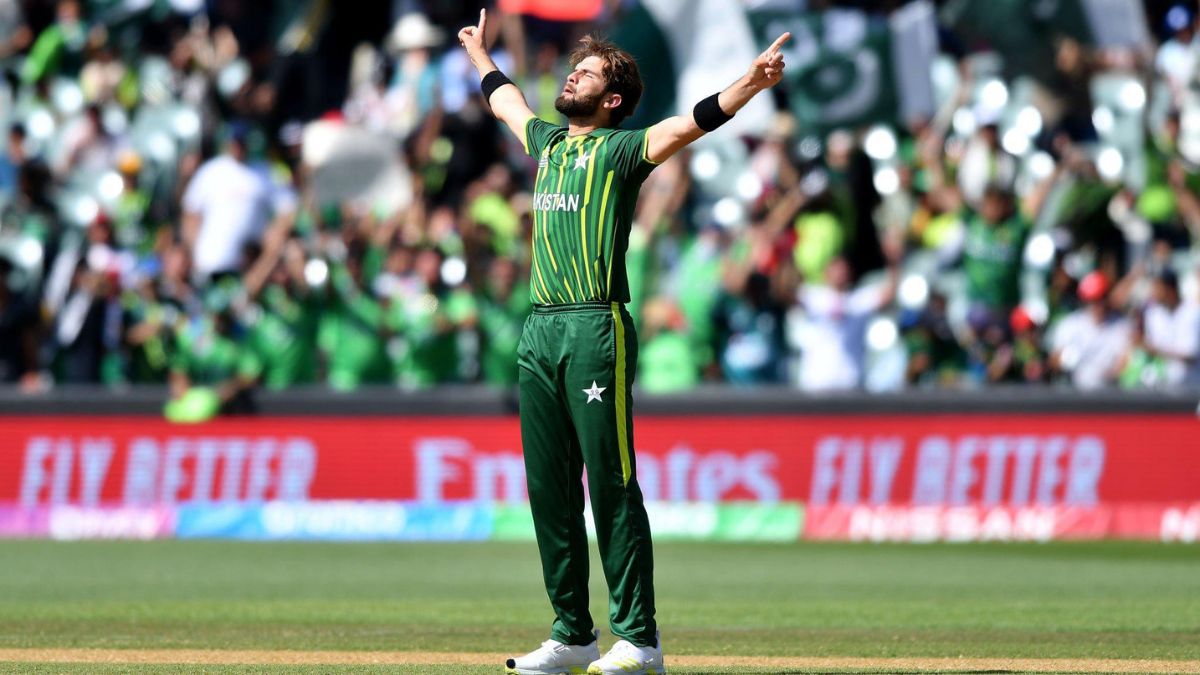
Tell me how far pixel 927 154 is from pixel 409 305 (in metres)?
4.86

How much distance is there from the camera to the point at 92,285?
17922 millimetres

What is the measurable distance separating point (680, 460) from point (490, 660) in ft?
30.1

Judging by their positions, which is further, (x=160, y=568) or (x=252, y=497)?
(x=252, y=497)

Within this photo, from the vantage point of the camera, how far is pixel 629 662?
6.97 m

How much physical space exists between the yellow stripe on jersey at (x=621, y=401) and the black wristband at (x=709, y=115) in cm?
76

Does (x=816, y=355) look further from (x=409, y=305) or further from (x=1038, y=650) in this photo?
(x=1038, y=650)

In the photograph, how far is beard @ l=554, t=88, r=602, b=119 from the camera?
23.6 ft

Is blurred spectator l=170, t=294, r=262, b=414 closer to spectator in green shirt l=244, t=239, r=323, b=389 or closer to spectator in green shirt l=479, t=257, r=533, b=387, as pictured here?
spectator in green shirt l=244, t=239, r=323, b=389

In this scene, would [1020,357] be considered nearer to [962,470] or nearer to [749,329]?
[962,470]

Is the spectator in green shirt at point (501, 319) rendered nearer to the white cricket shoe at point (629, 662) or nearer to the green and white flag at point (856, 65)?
the green and white flag at point (856, 65)

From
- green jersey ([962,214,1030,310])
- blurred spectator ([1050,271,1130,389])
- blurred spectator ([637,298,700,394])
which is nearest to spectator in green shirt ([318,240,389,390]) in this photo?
blurred spectator ([637,298,700,394])

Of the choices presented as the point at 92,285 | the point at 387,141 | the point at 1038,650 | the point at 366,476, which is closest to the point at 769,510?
the point at 366,476

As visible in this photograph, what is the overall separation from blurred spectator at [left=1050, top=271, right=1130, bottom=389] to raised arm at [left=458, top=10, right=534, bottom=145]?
31.5 feet

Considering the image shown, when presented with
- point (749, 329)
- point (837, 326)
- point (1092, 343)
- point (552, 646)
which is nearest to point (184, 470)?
point (749, 329)
